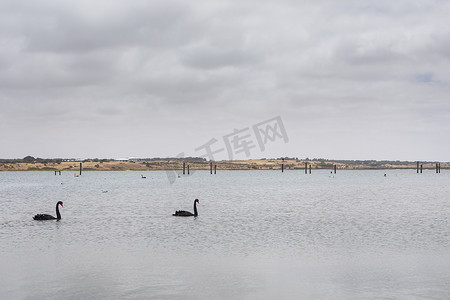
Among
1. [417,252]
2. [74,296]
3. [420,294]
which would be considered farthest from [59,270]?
[417,252]

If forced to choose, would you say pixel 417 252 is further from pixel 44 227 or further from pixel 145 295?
pixel 44 227

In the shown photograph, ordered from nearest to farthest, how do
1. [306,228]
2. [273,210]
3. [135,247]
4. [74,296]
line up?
[74,296] < [135,247] < [306,228] < [273,210]

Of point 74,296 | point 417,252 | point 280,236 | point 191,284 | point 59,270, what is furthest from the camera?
point 280,236

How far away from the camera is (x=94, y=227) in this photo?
39.9 m

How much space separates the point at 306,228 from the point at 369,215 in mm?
13430

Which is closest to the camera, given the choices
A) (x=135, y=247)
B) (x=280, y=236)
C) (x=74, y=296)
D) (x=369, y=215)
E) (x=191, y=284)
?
(x=74, y=296)

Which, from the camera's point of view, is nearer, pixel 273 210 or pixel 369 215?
pixel 369 215

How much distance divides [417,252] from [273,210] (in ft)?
94.1

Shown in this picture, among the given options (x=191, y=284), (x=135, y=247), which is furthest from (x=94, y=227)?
(x=191, y=284)

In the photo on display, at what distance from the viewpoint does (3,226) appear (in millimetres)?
40094

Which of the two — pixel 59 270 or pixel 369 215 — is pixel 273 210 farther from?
pixel 59 270

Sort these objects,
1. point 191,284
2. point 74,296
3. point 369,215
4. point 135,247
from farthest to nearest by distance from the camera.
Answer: point 369,215 → point 135,247 → point 191,284 → point 74,296

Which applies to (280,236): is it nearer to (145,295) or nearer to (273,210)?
(145,295)

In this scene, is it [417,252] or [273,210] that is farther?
Result: [273,210]
